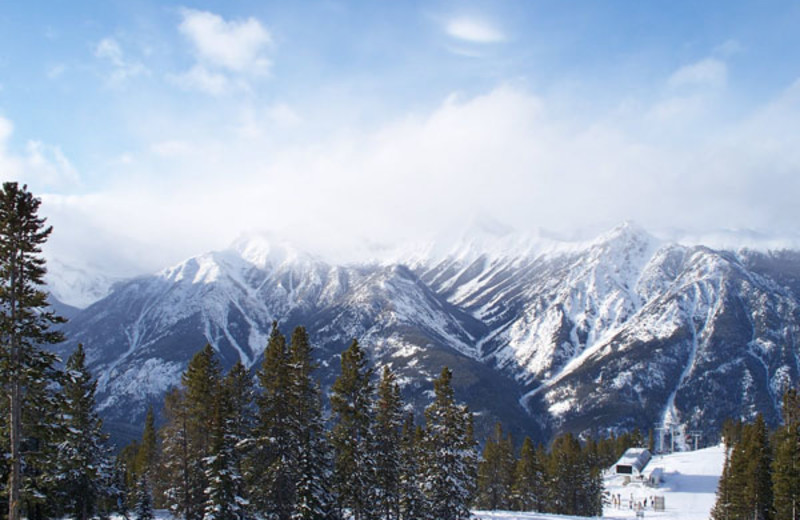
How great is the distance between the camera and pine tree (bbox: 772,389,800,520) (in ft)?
200

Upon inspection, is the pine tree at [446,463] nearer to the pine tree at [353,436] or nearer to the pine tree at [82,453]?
the pine tree at [353,436]

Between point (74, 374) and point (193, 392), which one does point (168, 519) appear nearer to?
point (193, 392)

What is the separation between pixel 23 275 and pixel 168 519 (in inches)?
1971

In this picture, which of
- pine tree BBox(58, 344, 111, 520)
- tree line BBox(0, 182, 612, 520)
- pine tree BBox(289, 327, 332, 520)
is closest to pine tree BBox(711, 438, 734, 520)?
tree line BBox(0, 182, 612, 520)

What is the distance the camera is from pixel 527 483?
335 feet

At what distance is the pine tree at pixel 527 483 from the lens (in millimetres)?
101688

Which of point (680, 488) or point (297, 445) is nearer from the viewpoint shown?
point (297, 445)

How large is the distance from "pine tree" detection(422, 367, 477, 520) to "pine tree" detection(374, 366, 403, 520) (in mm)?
2769

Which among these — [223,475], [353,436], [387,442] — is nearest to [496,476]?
[387,442]

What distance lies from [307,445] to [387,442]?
30.7 ft

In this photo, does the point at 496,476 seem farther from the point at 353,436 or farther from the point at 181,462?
the point at 181,462

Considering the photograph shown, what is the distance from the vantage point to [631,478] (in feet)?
526

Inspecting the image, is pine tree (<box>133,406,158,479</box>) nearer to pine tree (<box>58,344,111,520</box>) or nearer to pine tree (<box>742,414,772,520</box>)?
pine tree (<box>58,344,111,520</box>)

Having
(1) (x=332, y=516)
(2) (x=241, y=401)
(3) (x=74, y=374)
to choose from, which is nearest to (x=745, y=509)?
(1) (x=332, y=516)
